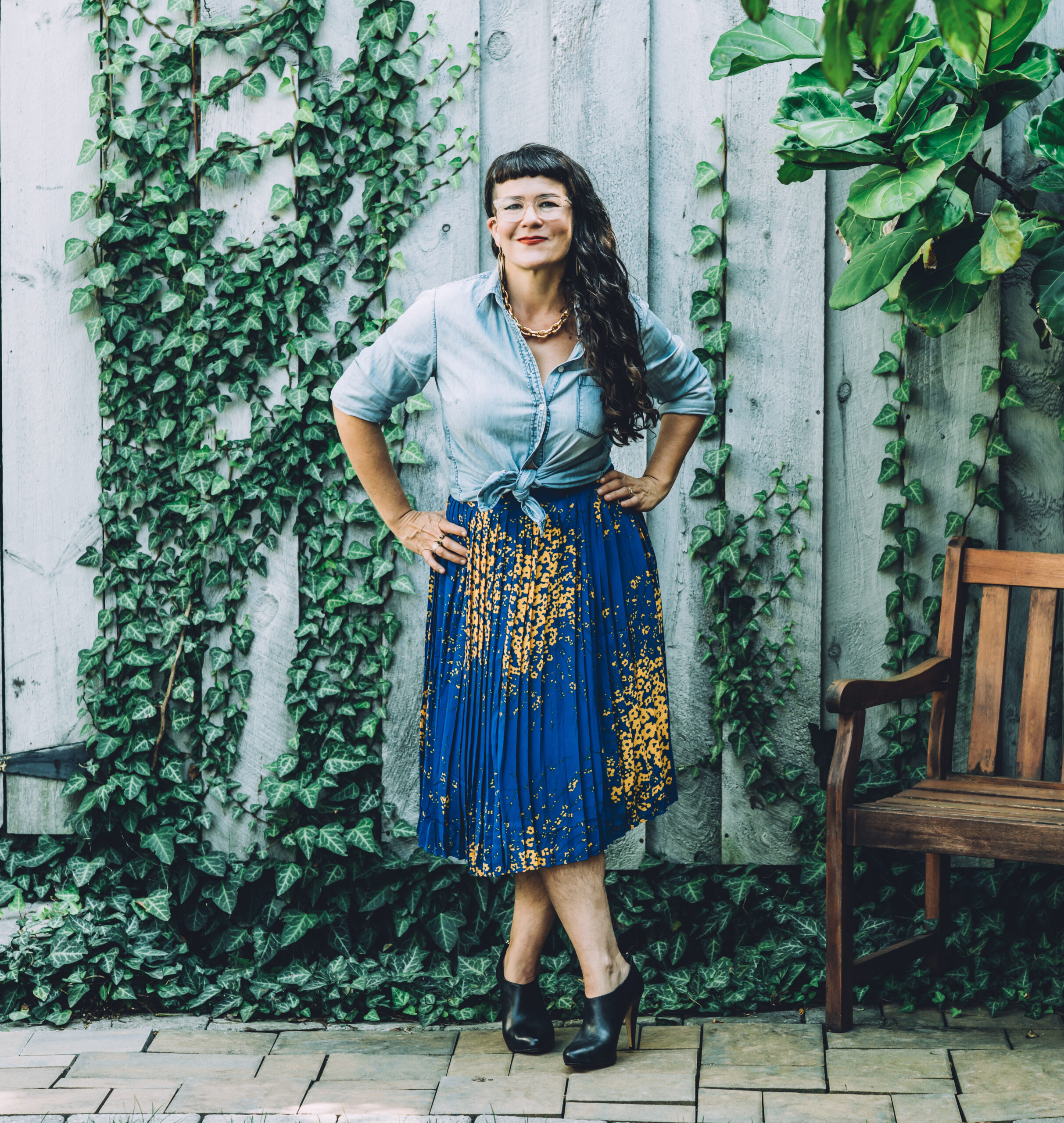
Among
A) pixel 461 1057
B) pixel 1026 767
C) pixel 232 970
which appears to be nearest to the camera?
pixel 461 1057

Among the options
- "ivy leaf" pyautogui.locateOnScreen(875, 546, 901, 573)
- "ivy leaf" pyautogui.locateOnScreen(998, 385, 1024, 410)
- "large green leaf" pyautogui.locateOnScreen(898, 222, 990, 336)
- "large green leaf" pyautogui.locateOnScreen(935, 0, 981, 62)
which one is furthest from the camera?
"ivy leaf" pyautogui.locateOnScreen(875, 546, 901, 573)

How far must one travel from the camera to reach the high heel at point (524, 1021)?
8.57ft

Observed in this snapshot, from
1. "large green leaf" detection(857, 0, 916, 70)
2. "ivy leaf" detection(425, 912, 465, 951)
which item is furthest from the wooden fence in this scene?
"large green leaf" detection(857, 0, 916, 70)

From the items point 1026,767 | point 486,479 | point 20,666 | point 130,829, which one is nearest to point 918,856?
point 1026,767

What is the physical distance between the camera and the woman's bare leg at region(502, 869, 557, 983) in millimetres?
2605

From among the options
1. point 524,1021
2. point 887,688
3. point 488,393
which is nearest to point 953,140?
point 488,393

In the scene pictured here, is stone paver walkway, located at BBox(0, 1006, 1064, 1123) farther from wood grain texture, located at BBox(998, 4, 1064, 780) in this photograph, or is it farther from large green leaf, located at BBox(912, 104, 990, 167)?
large green leaf, located at BBox(912, 104, 990, 167)

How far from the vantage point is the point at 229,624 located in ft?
10.5

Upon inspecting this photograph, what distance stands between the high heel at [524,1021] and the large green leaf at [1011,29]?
2.13 m

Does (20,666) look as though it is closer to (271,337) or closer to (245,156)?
(271,337)

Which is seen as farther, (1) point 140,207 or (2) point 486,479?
(1) point 140,207

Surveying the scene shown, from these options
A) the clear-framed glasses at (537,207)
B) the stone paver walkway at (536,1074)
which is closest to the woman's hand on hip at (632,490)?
the clear-framed glasses at (537,207)

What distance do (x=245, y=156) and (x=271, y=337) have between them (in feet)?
1.51

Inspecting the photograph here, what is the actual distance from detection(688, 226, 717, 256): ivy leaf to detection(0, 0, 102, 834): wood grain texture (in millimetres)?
1544
